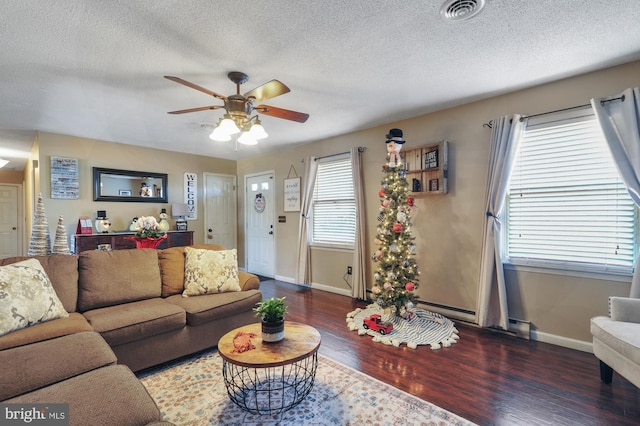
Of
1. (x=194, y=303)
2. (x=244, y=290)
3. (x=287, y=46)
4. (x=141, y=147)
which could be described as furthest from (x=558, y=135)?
(x=141, y=147)

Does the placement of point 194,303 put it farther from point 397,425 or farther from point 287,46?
point 287,46

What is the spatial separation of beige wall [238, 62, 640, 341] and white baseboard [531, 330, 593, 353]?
27mm

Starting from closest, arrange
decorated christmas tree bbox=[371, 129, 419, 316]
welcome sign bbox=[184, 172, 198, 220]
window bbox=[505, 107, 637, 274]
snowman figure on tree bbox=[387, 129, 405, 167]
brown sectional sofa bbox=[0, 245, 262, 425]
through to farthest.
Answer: brown sectional sofa bbox=[0, 245, 262, 425], window bbox=[505, 107, 637, 274], decorated christmas tree bbox=[371, 129, 419, 316], snowman figure on tree bbox=[387, 129, 405, 167], welcome sign bbox=[184, 172, 198, 220]

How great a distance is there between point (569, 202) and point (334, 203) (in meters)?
3.02

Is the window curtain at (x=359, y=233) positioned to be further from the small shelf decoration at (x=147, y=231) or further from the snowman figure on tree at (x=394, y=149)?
the small shelf decoration at (x=147, y=231)

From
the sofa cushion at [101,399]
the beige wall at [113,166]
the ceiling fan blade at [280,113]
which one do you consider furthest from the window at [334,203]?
the sofa cushion at [101,399]

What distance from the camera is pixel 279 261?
19.0ft

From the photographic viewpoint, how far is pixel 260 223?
6.24 metres

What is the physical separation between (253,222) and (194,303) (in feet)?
12.3

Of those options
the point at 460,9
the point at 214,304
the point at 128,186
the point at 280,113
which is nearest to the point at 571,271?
the point at 460,9

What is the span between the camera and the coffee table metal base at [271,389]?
1937mm

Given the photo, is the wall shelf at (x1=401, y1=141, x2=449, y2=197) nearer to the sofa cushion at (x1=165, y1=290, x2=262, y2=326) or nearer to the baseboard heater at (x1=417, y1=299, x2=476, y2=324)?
the baseboard heater at (x1=417, y1=299, x2=476, y2=324)

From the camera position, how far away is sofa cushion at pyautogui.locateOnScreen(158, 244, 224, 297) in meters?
2.95

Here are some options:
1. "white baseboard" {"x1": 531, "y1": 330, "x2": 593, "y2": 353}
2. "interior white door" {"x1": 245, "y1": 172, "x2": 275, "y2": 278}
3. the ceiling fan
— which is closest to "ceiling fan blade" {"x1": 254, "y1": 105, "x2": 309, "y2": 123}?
the ceiling fan
